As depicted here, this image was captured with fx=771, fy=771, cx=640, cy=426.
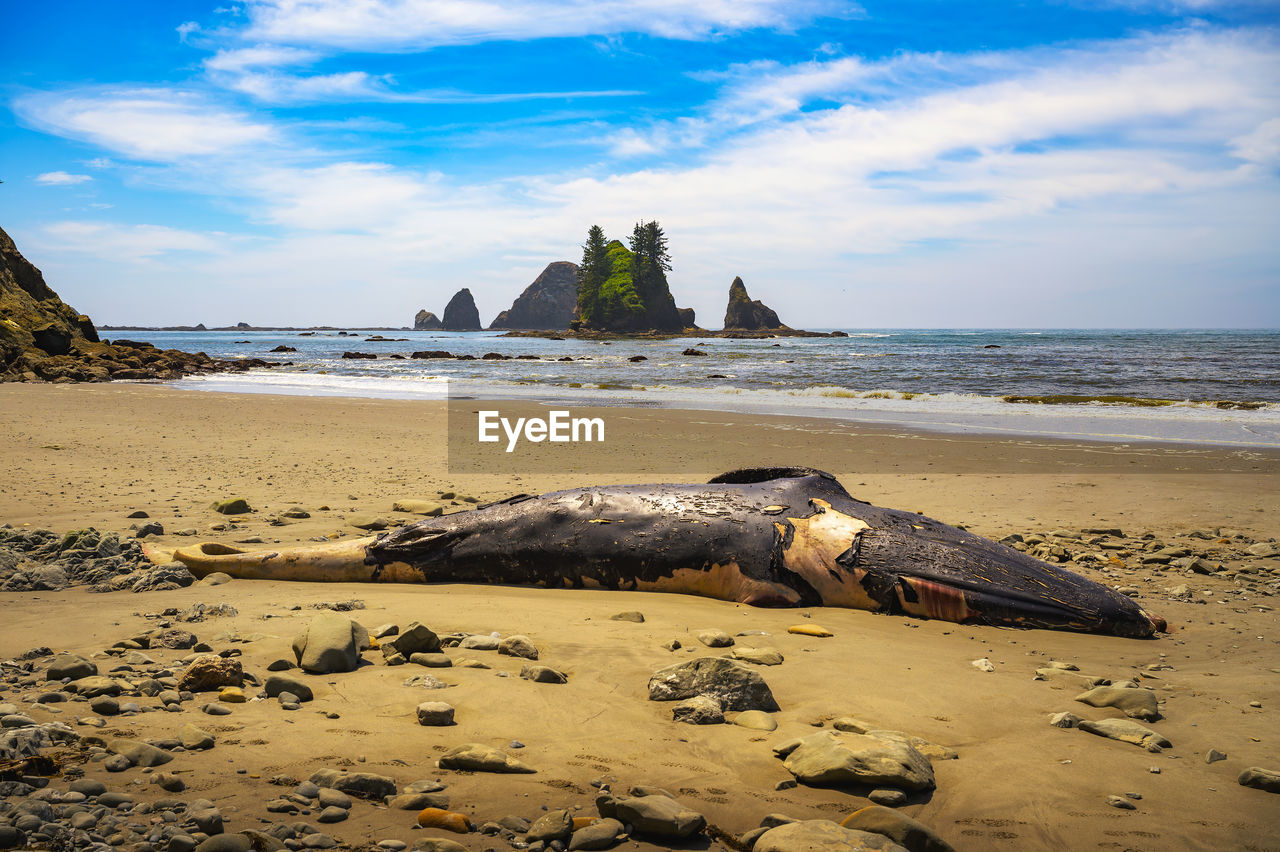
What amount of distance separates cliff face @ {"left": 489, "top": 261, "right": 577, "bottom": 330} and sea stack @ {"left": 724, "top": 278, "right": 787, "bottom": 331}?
155 ft

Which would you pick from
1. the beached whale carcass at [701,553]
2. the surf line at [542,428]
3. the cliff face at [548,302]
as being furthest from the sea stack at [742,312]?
the beached whale carcass at [701,553]

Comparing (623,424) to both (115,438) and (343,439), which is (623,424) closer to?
(343,439)

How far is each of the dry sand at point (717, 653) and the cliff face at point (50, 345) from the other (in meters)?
19.9

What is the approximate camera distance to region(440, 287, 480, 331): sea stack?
17125 centimetres

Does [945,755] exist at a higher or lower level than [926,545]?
lower

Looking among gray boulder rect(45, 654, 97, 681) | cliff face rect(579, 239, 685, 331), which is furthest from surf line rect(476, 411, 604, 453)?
cliff face rect(579, 239, 685, 331)

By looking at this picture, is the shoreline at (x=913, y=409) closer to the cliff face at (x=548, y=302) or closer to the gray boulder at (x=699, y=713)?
the gray boulder at (x=699, y=713)

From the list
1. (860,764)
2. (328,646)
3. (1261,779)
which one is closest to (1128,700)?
(1261,779)

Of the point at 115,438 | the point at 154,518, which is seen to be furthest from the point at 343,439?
the point at 154,518

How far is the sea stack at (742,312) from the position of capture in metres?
113

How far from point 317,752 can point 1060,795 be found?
2499mm

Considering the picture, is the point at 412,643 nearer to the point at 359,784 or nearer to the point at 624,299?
the point at 359,784

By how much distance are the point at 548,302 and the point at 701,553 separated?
155m

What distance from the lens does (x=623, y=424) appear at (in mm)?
15234
